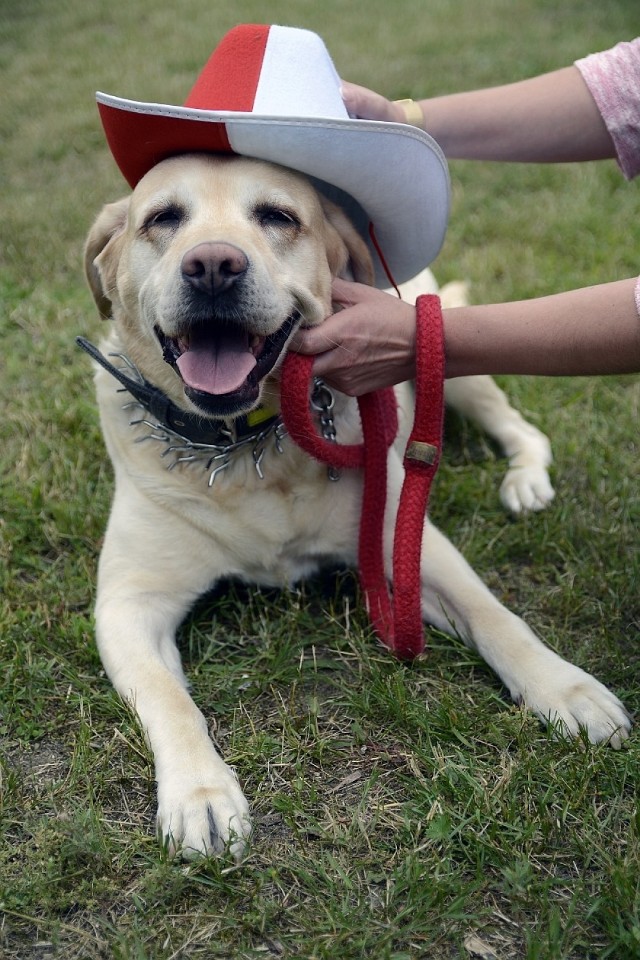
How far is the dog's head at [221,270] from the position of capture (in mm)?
1993

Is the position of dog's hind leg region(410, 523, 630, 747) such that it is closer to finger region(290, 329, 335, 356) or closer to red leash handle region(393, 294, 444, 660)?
red leash handle region(393, 294, 444, 660)

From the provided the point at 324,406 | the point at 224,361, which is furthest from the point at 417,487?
the point at 224,361

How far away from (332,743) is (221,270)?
1.11m

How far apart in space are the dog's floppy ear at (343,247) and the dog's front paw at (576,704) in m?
1.15

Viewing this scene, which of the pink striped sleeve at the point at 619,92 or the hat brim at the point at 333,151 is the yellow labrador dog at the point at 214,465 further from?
the pink striped sleeve at the point at 619,92

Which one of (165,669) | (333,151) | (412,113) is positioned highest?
(333,151)

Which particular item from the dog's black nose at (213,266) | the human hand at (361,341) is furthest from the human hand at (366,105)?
the dog's black nose at (213,266)

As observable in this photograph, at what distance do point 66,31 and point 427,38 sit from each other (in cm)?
370

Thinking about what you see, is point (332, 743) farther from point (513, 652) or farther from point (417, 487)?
point (417, 487)

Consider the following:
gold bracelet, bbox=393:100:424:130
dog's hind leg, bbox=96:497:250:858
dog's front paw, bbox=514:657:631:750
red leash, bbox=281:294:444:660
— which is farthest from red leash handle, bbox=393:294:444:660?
gold bracelet, bbox=393:100:424:130

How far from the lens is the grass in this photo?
66.6 inches

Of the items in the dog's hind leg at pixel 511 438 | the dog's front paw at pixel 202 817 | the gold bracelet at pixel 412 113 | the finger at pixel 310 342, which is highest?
the gold bracelet at pixel 412 113

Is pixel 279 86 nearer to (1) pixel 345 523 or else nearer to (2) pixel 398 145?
(2) pixel 398 145

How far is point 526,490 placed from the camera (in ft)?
9.90
